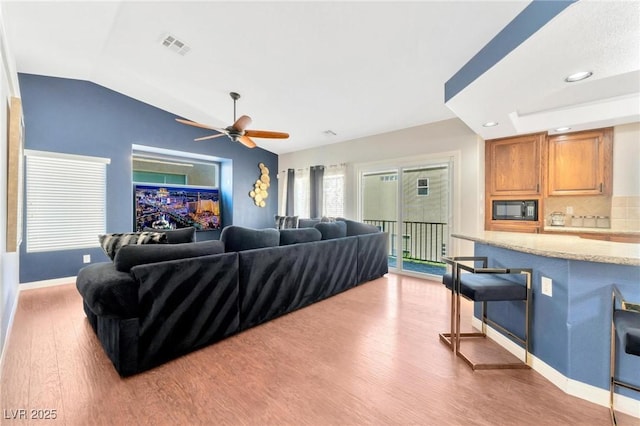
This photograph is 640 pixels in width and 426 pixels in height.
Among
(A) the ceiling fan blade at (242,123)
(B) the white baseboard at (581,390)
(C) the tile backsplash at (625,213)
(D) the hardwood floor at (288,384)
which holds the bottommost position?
A: (D) the hardwood floor at (288,384)

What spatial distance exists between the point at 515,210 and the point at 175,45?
501 centimetres

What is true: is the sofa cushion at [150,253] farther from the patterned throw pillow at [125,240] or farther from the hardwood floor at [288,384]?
the hardwood floor at [288,384]

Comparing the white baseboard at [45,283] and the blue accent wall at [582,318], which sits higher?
the blue accent wall at [582,318]

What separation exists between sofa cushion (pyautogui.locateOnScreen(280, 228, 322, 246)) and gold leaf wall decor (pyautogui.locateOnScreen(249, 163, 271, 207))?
149 inches

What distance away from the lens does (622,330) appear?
1.37 meters

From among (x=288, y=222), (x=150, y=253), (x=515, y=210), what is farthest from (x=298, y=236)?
(x=515, y=210)

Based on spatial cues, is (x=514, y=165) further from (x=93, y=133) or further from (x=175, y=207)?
(x=93, y=133)

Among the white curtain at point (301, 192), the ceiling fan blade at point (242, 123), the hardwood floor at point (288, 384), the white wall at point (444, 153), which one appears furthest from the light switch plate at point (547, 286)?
the white curtain at point (301, 192)

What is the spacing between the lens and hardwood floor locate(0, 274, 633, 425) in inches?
60.7

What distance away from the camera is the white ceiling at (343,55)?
1.96 meters

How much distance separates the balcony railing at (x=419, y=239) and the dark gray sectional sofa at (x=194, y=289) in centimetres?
214

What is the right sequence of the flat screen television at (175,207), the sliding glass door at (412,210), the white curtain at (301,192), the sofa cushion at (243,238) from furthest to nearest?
the white curtain at (301,192)
the flat screen television at (175,207)
the sliding glass door at (412,210)
the sofa cushion at (243,238)

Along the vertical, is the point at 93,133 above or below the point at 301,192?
above

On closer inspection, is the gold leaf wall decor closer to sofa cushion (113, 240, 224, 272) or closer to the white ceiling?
the white ceiling
